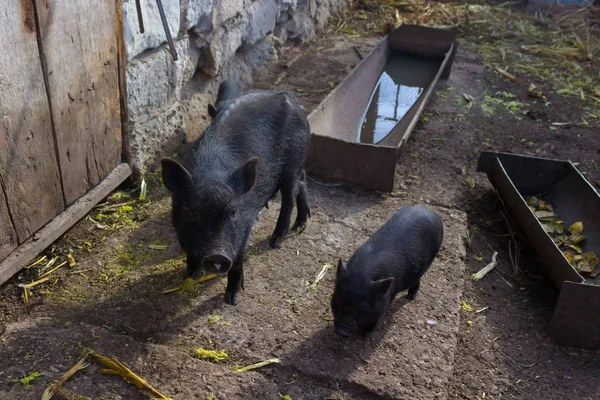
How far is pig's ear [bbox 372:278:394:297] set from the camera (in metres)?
3.29

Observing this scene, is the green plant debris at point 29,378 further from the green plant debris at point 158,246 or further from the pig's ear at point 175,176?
the green plant debris at point 158,246

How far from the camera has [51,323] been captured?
341cm

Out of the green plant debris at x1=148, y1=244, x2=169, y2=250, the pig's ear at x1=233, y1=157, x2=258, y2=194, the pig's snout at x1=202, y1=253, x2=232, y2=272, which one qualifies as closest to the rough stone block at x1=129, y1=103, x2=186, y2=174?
the green plant debris at x1=148, y1=244, x2=169, y2=250

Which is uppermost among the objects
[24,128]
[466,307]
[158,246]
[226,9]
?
[226,9]

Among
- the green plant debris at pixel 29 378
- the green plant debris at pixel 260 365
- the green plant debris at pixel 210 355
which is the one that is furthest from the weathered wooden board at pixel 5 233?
the green plant debris at pixel 260 365

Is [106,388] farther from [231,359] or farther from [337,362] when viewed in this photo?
[337,362]

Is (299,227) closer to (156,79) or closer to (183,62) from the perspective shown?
(156,79)

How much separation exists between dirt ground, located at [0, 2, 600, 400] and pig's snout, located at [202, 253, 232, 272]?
51 centimetres

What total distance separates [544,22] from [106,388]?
1015 cm

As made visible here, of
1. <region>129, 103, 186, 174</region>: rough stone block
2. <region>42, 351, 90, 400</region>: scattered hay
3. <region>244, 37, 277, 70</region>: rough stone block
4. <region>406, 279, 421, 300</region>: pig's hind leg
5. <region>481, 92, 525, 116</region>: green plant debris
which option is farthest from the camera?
<region>481, 92, 525, 116</region>: green plant debris

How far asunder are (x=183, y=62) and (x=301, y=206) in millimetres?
1730

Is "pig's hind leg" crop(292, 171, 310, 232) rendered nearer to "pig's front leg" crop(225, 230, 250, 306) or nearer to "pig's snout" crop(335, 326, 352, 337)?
"pig's front leg" crop(225, 230, 250, 306)

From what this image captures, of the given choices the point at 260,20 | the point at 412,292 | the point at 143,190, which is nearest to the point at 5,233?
the point at 143,190

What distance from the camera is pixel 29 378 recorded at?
299cm
